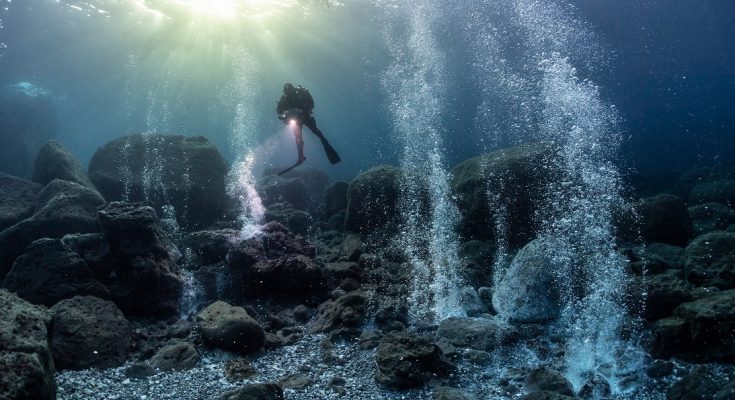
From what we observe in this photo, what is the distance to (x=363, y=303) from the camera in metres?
6.84

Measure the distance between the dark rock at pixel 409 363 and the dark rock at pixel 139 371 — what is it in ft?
9.94

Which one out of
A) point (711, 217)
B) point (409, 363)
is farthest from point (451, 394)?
point (711, 217)

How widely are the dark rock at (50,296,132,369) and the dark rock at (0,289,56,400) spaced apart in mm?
1290

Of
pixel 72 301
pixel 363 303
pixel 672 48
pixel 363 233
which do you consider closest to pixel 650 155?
pixel 672 48

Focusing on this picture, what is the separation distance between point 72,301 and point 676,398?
7814 millimetres

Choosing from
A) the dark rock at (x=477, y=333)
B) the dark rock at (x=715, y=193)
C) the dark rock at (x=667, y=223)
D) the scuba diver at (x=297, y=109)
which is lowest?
the dark rock at (x=477, y=333)

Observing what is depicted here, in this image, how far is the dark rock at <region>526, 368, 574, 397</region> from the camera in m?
4.20

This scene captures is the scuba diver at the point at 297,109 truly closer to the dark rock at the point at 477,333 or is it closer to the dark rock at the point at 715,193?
the dark rock at the point at 477,333

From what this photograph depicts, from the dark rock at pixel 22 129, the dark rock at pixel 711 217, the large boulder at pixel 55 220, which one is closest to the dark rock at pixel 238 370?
the large boulder at pixel 55 220

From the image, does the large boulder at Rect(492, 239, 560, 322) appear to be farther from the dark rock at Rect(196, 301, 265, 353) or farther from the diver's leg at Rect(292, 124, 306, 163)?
the diver's leg at Rect(292, 124, 306, 163)

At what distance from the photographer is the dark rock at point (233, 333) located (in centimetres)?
573

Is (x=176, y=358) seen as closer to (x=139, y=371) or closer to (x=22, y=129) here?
(x=139, y=371)

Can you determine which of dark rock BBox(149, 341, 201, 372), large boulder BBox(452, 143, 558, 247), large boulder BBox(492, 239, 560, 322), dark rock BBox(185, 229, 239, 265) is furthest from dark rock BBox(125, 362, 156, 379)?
large boulder BBox(452, 143, 558, 247)

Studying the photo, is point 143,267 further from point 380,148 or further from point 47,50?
point 380,148
